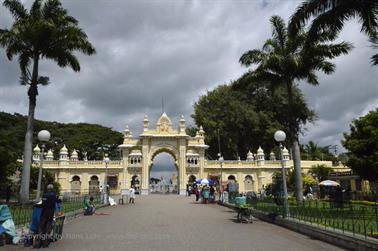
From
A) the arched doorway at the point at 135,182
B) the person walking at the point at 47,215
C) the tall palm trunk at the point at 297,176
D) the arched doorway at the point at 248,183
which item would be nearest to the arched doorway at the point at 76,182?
the arched doorway at the point at 135,182

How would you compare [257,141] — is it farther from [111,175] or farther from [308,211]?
[308,211]

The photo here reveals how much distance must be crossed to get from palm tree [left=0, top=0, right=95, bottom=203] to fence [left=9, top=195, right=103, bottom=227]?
9.83 ft

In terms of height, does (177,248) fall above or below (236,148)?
below

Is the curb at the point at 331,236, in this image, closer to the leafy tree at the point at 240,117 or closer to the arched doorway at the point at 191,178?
the arched doorway at the point at 191,178

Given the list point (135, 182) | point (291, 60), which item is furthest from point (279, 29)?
point (135, 182)

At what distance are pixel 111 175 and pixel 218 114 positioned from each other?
18043 millimetres

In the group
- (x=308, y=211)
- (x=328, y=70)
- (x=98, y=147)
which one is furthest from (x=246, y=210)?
(x=98, y=147)

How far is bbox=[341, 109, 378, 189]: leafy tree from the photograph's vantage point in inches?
1092

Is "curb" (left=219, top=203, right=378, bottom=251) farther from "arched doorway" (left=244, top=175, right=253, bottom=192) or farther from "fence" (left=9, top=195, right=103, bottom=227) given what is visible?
"arched doorway" (left=244, top=175, right=253, bottom=192)

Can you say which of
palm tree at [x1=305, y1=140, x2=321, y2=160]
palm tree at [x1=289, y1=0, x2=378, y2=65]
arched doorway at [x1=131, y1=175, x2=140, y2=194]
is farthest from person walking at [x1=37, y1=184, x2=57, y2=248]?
palm tree at [x1=305, y1=140, x2=321, y2=160]

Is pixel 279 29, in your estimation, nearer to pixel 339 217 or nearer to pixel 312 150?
pixel 339 217

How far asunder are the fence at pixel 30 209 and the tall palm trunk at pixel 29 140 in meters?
1.35

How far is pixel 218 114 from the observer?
5725 centimetres

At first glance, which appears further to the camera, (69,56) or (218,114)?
(218,114)
